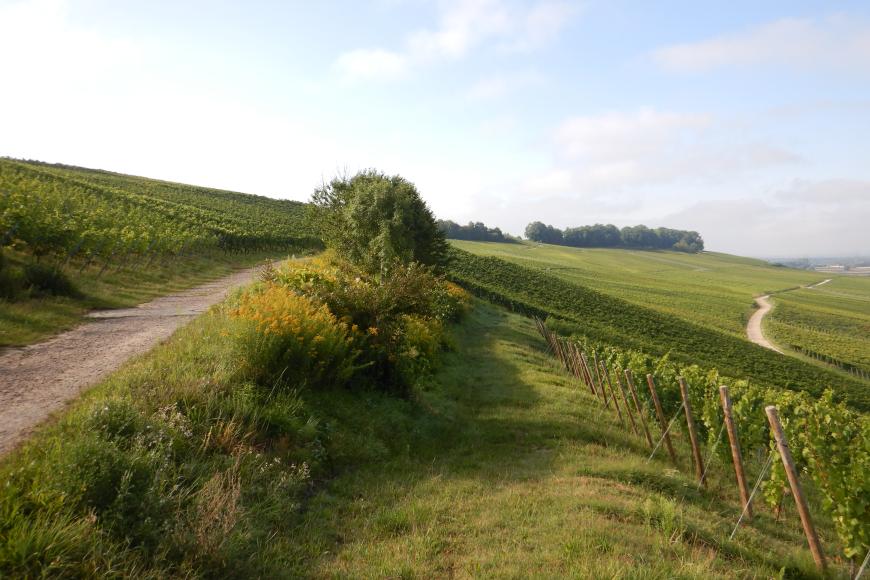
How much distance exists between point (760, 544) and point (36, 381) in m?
10.6

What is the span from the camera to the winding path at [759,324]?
175ft

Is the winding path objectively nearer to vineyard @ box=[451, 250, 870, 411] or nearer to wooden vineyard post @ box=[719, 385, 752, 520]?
vineyard @ box=[451, 250, 870, 411]

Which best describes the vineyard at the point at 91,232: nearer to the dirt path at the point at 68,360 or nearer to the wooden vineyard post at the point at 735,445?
the dirt path at the point at 68,360

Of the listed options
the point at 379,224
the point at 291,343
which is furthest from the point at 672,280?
the point at 291,343

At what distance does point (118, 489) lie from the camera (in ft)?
14.0

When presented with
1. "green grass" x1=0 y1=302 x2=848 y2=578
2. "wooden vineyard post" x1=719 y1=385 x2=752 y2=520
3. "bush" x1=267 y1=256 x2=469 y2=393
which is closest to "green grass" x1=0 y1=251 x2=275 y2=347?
"green grass" x1=0 y1=302 x2=848 y2=578

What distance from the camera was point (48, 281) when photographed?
12906mm

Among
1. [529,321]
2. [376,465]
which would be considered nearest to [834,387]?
[529,321]

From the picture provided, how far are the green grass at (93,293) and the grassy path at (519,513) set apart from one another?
674 centimetres

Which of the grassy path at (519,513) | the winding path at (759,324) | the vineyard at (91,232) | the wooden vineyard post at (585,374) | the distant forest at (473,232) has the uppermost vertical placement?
the distant forest at (473,232)

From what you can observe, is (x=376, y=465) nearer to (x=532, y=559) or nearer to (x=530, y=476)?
(x=530, y=476)

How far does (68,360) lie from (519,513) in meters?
8.11

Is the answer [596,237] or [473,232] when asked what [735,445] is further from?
[596,237]

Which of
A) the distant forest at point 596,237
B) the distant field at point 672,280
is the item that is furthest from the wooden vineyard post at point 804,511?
the distant forest at point 596,237
